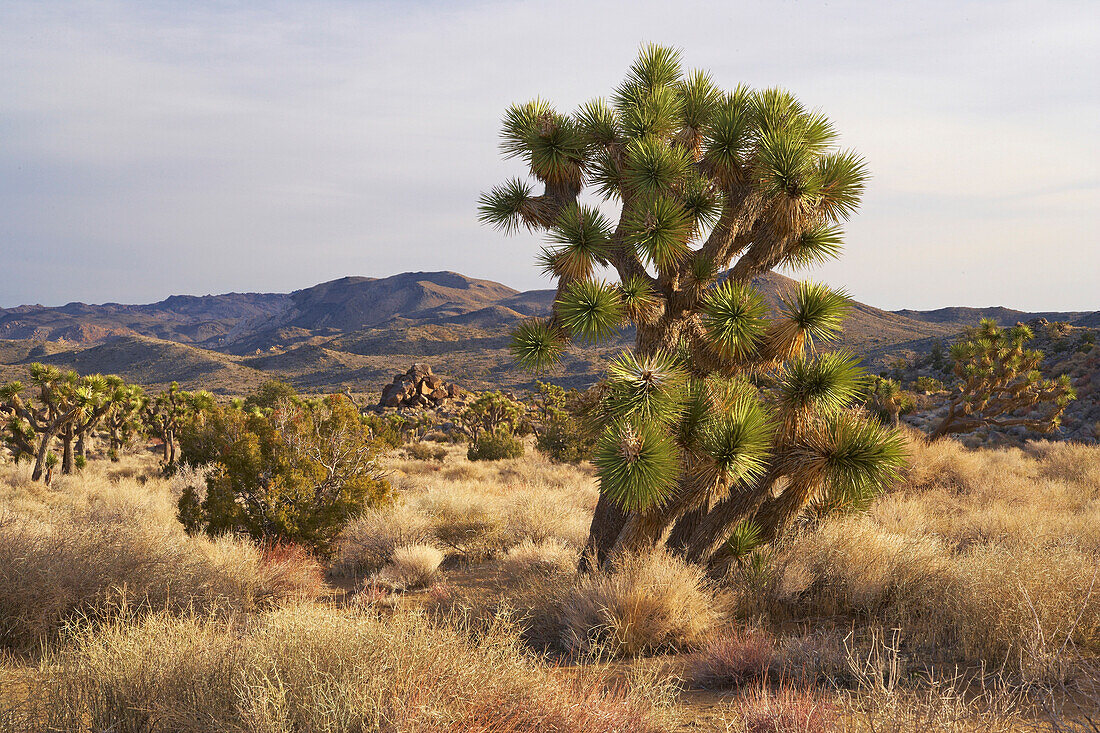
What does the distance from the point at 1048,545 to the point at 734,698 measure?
572 cm

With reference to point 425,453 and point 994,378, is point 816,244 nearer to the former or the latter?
point 994,378

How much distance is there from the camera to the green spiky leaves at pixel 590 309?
20.1ft

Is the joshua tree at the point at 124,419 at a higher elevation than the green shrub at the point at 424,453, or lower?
higher

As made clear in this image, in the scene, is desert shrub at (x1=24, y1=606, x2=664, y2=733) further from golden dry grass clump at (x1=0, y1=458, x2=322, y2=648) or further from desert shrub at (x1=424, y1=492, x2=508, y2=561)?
desert shrub at (x1=424, y1=492, x2=508, y2=561)

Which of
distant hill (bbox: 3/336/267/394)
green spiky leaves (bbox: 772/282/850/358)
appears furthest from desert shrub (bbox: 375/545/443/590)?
distant hill (bbox: 3/336/267/394)

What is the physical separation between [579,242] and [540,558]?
4316mm

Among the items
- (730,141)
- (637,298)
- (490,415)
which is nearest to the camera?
(637,298)

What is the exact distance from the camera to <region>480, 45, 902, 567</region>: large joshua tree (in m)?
5.86

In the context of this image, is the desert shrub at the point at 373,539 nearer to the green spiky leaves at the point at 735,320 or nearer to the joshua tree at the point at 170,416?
the green spiky leaves at the point at 735,320

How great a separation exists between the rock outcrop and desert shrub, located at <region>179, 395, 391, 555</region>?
115 feet

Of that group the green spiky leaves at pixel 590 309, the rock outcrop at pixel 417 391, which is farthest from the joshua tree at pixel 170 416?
the rock outcrop at pixel 417 391

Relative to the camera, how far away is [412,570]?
8234 mm

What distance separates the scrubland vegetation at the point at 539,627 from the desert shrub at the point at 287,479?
375mm

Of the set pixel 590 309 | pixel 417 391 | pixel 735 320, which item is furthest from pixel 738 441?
pixel 417 391
